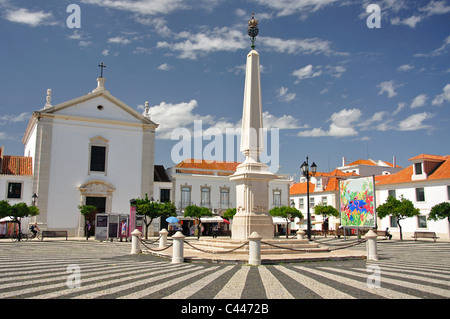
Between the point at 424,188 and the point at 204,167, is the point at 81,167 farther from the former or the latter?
the point at 424,188

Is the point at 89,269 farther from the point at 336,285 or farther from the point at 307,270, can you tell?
the point at 336,285

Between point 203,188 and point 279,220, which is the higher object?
point 203,188

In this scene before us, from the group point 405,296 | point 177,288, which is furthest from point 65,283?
point 405,296

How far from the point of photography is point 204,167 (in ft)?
149

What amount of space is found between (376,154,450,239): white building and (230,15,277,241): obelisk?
24277 millimetres

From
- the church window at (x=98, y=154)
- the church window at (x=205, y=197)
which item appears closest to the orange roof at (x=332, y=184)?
the church window at (x=205, y=197)

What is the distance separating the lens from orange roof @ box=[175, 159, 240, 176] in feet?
141

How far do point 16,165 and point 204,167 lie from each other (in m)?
19.0

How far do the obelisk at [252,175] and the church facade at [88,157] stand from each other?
21.4 meters

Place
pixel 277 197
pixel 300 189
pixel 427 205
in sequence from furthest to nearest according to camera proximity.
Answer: pixel 300 189
pixel 277 197
pixel 427 205

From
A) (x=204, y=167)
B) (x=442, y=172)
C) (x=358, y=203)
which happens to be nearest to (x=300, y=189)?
(x=204, y=167)

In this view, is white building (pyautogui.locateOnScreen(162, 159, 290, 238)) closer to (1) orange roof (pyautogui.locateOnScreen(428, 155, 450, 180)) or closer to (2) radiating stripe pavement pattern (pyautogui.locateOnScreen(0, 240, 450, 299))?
(1) orange roof (pyautogui.locateOnScreen(428, 155, 450, 180))

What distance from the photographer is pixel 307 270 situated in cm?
1057

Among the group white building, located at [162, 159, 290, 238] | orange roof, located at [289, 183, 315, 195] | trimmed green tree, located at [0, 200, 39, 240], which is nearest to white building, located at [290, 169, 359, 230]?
orange roof, located at [289, 183, 315, 195]
